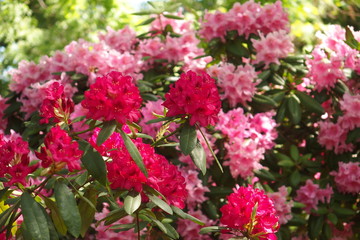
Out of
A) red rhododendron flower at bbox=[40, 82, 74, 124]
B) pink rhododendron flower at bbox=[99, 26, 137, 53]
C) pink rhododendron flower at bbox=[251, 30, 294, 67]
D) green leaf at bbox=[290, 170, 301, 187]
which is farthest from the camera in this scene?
pink rhododendron flower at bbox=[99, 26, 137, 53]

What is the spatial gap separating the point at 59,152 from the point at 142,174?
241mm

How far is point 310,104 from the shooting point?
279 cm

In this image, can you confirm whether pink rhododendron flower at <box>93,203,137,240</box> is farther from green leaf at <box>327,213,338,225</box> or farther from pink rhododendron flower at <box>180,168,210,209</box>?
green leaf at <box>327,213,338,225</box>

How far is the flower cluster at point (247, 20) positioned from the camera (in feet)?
9.71

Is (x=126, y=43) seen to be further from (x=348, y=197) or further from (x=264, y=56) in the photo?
(x=348, y=197)

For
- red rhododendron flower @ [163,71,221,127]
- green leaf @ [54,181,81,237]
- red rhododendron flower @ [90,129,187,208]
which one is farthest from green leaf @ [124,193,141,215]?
red rhododendron flower @ [163,71,221,127]

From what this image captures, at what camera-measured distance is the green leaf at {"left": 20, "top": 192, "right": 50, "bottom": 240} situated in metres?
1.33

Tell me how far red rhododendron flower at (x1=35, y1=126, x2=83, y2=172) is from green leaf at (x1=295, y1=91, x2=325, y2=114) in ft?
5.43

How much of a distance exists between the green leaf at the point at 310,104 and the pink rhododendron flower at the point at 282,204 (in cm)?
48

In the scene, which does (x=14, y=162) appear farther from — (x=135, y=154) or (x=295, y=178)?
(x=295, y=178)

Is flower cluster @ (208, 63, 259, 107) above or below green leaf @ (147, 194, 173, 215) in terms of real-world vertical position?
below

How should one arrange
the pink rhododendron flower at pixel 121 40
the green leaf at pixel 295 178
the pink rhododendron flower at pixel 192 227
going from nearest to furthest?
the pink rhododendron flower at pixel 192 227
the green leaf at pixel 295 178
the pink rhododendron flower at pixel 121 40

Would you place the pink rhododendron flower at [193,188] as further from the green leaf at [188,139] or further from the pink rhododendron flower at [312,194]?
the green leaf at [188,139]

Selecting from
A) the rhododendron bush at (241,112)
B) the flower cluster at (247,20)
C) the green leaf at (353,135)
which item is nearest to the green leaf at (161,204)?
the rhododendron bush at (241,112)
